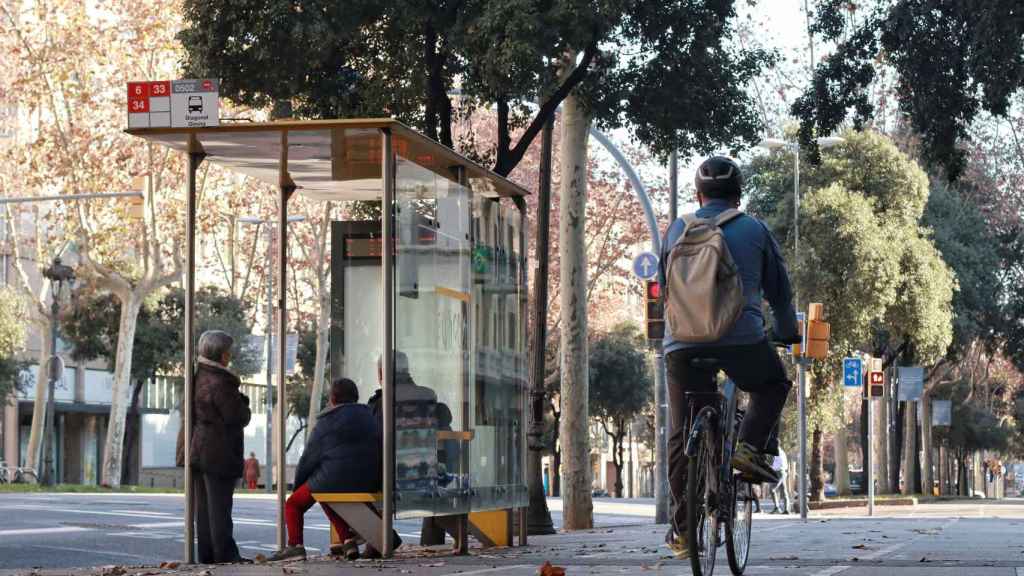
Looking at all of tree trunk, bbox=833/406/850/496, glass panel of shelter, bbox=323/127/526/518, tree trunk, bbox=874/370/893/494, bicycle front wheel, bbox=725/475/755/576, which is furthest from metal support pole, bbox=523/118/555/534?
tree trunk, bbox=874/370/893/494

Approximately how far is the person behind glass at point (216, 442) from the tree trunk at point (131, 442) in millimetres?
52713

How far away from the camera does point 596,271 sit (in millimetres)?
47250

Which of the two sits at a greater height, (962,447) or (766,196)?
(766,196)

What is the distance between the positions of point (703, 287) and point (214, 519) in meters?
5.63

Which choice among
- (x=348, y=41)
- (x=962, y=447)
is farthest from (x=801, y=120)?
(x=962, y=447)

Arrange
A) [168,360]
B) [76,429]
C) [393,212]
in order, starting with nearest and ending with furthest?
[393,212], [168,360], [76,429]

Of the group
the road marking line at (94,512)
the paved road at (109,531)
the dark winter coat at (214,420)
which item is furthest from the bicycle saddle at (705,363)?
the road marking line at (94,512)

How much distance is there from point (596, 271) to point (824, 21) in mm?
30467

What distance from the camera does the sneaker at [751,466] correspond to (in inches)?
328

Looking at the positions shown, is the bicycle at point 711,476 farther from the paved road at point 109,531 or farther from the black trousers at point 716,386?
the paved road at point 109,531

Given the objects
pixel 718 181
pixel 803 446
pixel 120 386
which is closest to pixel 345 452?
pixel 718 181

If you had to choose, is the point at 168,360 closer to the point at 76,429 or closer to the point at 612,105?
the point at 76,429

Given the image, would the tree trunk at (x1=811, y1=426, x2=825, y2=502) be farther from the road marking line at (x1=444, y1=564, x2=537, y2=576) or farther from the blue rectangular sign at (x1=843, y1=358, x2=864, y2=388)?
the road marking line at (x1=444, y1=564, x2=537, y2=576)

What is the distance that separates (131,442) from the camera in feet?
223
